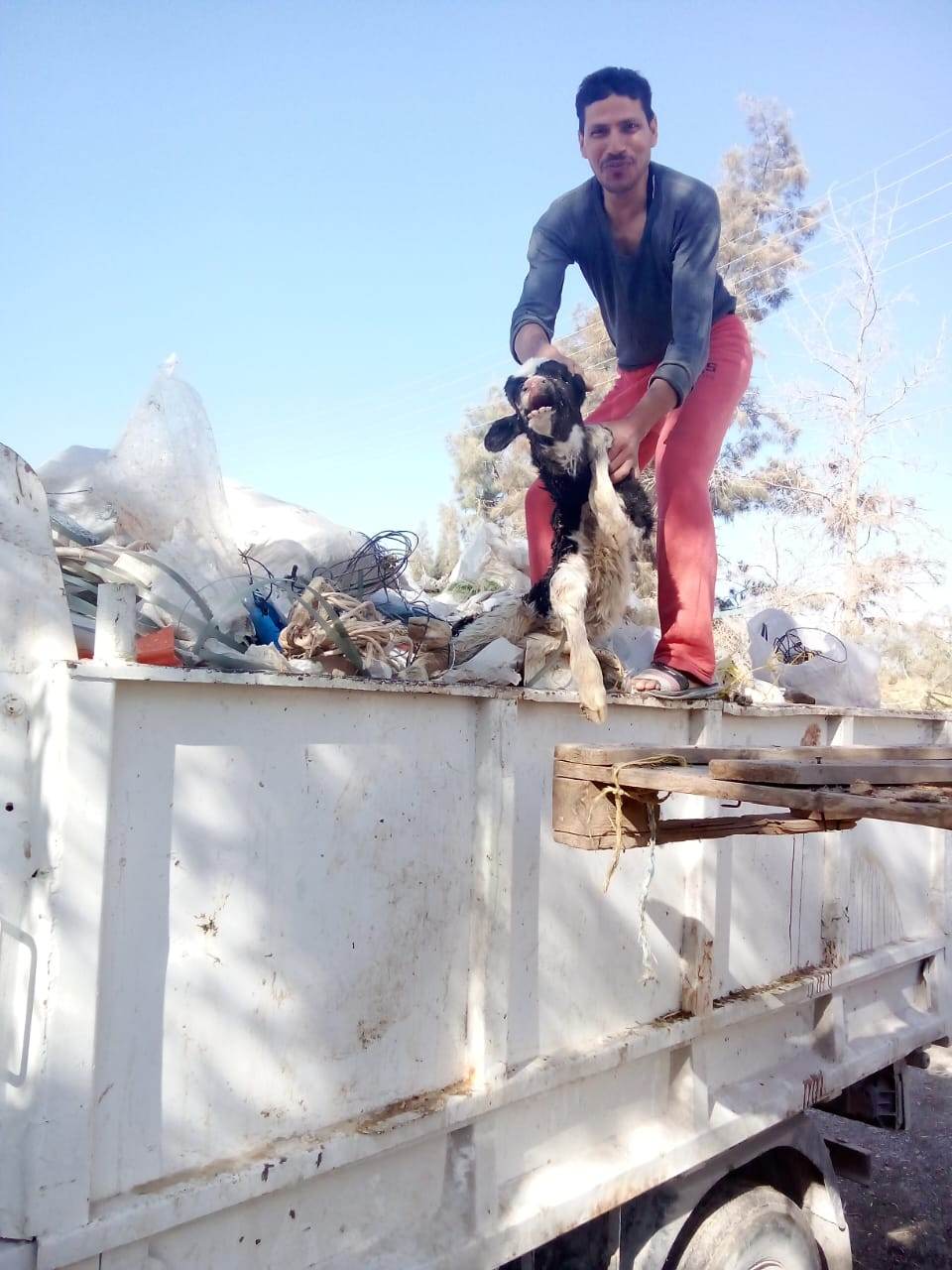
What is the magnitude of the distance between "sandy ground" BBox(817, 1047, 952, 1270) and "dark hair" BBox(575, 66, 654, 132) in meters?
3.60

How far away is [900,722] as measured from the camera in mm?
3318

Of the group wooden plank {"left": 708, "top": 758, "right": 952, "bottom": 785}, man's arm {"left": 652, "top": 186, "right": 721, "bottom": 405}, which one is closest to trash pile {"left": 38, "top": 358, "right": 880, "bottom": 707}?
wooden plank {"left": 708, "top": 758, "right": 952, "bottom": 785}

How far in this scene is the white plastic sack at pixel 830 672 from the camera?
3703mm

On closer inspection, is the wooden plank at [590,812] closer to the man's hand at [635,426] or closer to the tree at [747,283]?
the man's hand at [635,426]

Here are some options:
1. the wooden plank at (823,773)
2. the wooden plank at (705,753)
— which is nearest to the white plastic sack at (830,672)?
the wooden plank at (705,753)

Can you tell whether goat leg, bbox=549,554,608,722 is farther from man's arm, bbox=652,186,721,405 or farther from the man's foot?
man's arm, bbox=652,186,721,405

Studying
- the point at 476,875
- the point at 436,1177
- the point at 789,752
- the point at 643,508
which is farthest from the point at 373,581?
the point at 436,1177

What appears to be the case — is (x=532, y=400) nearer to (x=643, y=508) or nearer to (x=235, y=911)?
(x=643, y=508)

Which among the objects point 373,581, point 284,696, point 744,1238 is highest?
point 373,581

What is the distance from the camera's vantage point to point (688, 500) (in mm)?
3523

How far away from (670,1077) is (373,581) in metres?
1.60

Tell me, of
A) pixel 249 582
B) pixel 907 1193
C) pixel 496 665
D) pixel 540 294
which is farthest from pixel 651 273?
pixel 907 1193

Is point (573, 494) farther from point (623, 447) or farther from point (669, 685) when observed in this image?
point (669, 685)

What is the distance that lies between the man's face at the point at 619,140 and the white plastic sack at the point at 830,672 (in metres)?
1.91
